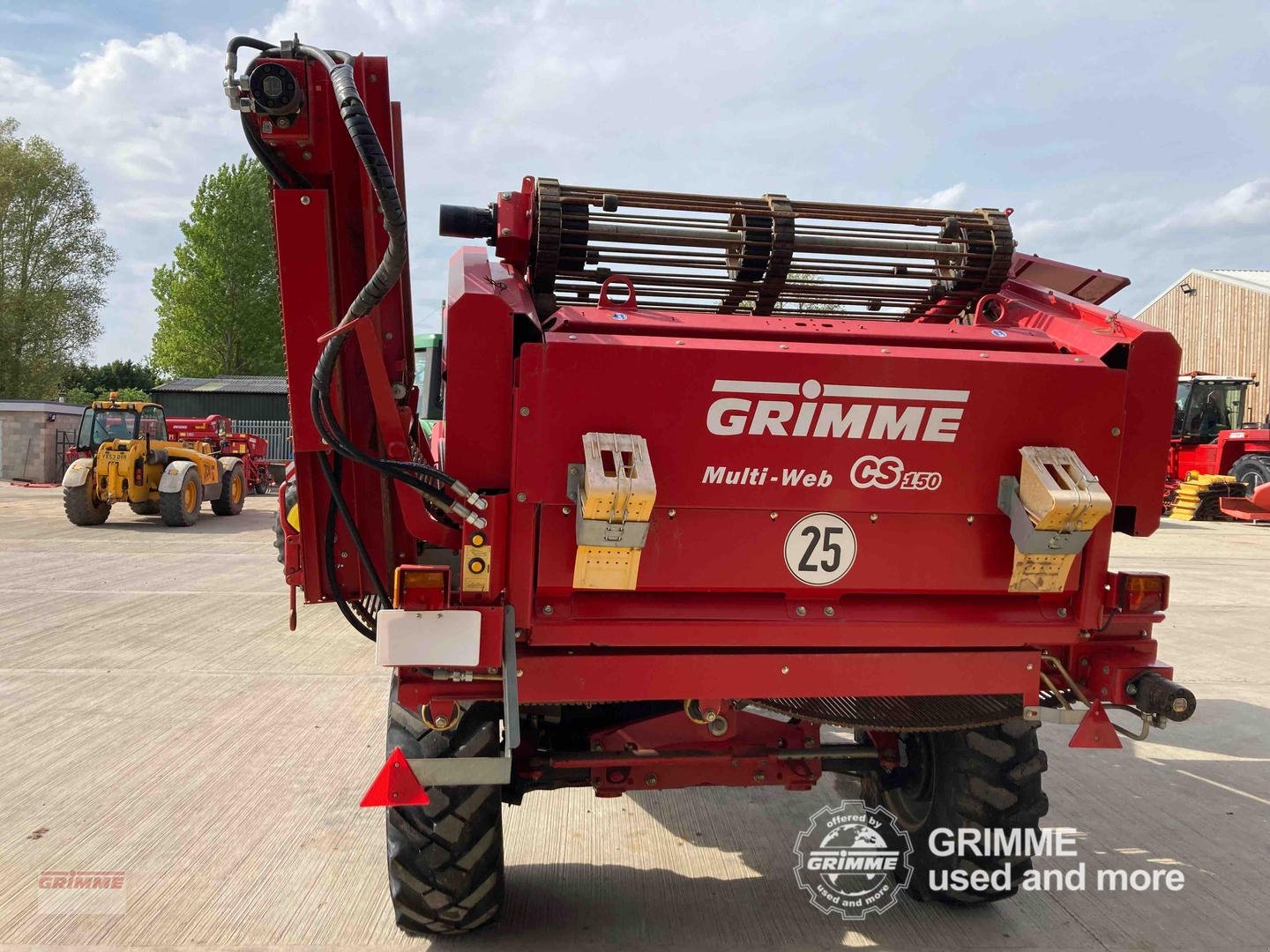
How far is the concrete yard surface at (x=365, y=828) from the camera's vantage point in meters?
3.19

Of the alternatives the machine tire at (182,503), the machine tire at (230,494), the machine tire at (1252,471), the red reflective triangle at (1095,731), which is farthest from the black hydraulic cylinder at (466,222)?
the machine tire at (1252,471)

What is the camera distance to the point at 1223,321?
2850cm

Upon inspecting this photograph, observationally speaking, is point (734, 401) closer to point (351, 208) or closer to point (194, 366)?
point (351, 208)

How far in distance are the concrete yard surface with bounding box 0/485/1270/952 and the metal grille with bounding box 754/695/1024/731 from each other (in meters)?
0.74

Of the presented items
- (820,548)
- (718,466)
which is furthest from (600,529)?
(820,548)

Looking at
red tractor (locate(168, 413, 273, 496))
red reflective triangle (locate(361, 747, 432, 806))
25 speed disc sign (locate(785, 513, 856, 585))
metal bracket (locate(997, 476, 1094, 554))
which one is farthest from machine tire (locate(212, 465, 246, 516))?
metal bracket (locate(997, 476, 1094, 554))

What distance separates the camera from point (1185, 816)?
4293 millimetres

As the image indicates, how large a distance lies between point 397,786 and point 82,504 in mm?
13631

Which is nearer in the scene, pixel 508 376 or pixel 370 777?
pixel 508 376

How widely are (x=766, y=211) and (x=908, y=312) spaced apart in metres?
0.88

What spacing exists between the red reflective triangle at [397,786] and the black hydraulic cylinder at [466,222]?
1.76 metres

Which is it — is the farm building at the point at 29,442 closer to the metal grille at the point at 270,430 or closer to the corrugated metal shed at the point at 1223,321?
the metal grille at the point at 270,430

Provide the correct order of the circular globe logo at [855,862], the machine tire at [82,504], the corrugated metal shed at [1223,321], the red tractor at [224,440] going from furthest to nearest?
the corrugated metal shed at [1223,321] < the red tractor at [224,440] < the machine tire at [82,504] < the circular globe logo at [855,862]

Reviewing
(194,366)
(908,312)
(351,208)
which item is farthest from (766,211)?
(194,366)
